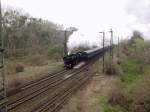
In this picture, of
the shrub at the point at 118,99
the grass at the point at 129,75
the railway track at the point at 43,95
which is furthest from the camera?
the grass at the point at 129,75

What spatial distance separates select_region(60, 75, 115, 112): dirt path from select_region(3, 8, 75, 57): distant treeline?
74.2 feet

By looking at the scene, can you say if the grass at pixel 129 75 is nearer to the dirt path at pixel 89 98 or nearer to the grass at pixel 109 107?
the dirt path at pixel 89 98

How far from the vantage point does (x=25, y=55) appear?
41.5m

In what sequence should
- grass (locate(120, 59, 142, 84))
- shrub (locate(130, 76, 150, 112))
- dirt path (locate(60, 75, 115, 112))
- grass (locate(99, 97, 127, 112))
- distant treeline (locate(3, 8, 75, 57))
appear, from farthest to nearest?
1. distant treeline (locate(3, 8, 75, 57))
2. grass (locate(120, 59, 142, 84))
3. grass (locate(99, 97, 127, 112))
4. shrub (locate(130, 76, 150, 112))
5. dirt path (locate(60, 75, 115, 112))

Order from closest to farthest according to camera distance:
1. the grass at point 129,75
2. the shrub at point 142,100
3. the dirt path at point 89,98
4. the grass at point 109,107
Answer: the dirt path at point 89,98 < the shrub at point 142,100 < the grass at point 109,107 < the grass at point 129,75

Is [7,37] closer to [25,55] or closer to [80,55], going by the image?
[25,55]

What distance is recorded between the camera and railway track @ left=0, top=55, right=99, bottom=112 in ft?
44.1

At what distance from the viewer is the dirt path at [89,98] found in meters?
14.1

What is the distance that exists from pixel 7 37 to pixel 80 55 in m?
17.1

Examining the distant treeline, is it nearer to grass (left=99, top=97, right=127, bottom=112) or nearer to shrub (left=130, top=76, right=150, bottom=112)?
grass (left=99, top=97, right=127, bottom=112)

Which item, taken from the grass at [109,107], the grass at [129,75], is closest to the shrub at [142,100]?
the grass at [109,107]

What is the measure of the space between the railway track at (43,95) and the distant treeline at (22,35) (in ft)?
67.2

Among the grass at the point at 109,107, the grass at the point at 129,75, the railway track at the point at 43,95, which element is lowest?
the grass at the point at 109,107

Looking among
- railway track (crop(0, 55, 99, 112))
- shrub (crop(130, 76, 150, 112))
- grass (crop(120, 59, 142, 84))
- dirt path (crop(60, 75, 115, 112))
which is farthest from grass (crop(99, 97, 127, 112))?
grass (crop(120, 59, 142, 84))
